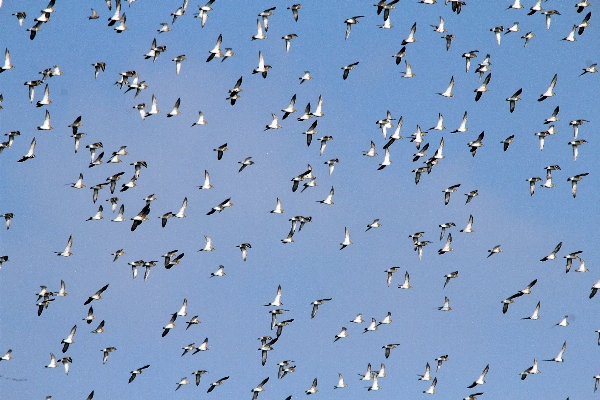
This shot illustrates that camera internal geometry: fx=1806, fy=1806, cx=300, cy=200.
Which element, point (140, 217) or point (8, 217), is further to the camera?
point (8, 217)

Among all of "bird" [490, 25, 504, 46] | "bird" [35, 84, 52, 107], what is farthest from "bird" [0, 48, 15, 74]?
"bird" [490, 25, 504, 46]

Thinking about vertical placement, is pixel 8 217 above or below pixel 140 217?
above

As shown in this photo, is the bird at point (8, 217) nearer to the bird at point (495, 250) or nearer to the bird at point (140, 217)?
the bird at point (140, 217)

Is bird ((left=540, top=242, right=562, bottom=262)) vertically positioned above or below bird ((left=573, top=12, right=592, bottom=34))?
below

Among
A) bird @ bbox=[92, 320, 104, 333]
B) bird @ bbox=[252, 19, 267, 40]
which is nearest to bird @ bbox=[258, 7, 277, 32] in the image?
bird @ bbox=[252, 19, 267, 40]

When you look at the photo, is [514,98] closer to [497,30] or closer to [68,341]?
[497,30]

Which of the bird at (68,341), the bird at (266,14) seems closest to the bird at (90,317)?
the bird at (68,341)

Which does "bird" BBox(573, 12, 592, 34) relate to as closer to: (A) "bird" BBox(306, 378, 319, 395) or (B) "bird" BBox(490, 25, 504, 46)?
(B) "bird" BBox(490, 25, 504, 46)

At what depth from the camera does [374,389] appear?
108 m

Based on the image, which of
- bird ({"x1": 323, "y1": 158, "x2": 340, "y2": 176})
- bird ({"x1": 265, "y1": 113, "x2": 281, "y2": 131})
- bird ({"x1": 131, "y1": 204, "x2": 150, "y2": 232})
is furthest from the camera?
bird ({"x1": 323, "y1": 158, "x2": 340, "y2": 176})

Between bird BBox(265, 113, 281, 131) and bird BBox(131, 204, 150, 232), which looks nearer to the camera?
bird BBox(131, 204, 150, 232)

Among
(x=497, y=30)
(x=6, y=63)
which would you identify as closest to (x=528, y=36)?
(x=497, y=30)

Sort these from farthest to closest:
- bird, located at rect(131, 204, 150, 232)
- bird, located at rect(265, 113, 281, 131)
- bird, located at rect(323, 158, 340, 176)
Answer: bird, located at rect(323, 158, 340, 176)
bird, located at rect(265, 113, 281, 131)
bird, located at rect(131, 204, 150, 232)

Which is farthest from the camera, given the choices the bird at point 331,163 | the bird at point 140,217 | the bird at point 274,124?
the bird at point 331,163
